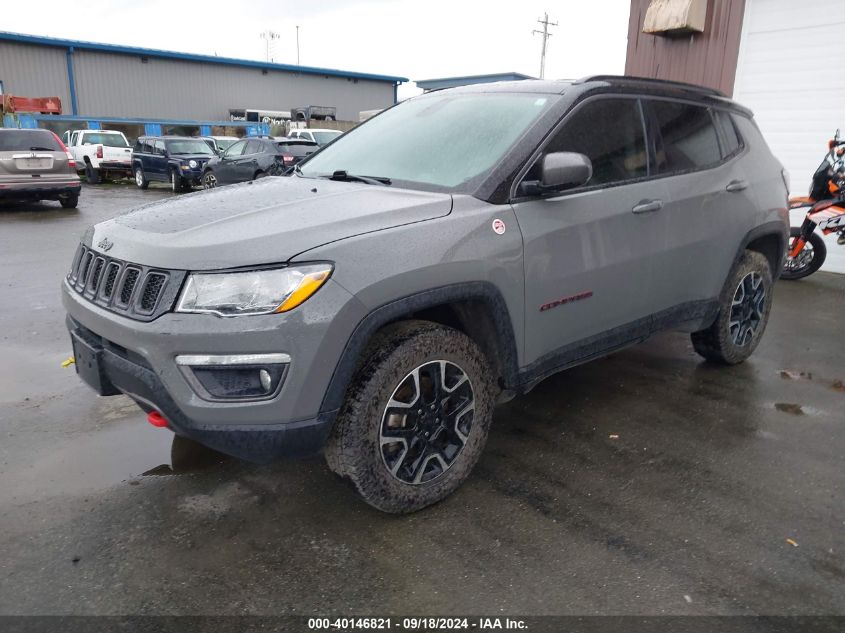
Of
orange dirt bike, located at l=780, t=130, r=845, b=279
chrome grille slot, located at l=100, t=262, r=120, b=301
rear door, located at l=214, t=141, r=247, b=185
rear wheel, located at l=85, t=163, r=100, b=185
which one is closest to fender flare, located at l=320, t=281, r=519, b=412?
chrome grille slot, located at l=100, t=262, r=120, b=301

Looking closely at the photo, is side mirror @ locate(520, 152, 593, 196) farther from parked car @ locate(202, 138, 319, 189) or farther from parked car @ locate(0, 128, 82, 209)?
parked car @ locate(0, 128, 82, 209)

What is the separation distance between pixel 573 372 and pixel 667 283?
3.62ft

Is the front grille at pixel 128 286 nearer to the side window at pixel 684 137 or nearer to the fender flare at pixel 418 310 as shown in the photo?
the fender flare at pixel 418 310

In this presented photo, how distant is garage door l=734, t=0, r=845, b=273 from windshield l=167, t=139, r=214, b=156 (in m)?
14.9

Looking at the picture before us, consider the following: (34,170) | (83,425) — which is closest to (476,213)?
(83,425)

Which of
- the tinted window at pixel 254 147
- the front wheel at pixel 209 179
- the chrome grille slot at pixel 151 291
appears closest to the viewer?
the chrome grille slot at pixel 151 291

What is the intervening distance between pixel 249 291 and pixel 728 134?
3.39 m

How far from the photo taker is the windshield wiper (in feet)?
10.5

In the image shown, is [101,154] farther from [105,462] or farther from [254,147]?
[105,462]

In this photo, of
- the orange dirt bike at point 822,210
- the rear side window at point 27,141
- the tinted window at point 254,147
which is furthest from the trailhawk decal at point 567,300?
the tinted window at point 254,147

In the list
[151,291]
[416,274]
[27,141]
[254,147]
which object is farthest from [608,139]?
[254,147]

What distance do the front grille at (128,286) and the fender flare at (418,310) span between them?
2.13ft

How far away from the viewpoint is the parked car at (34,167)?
13.0m

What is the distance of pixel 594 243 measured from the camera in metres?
3.26
